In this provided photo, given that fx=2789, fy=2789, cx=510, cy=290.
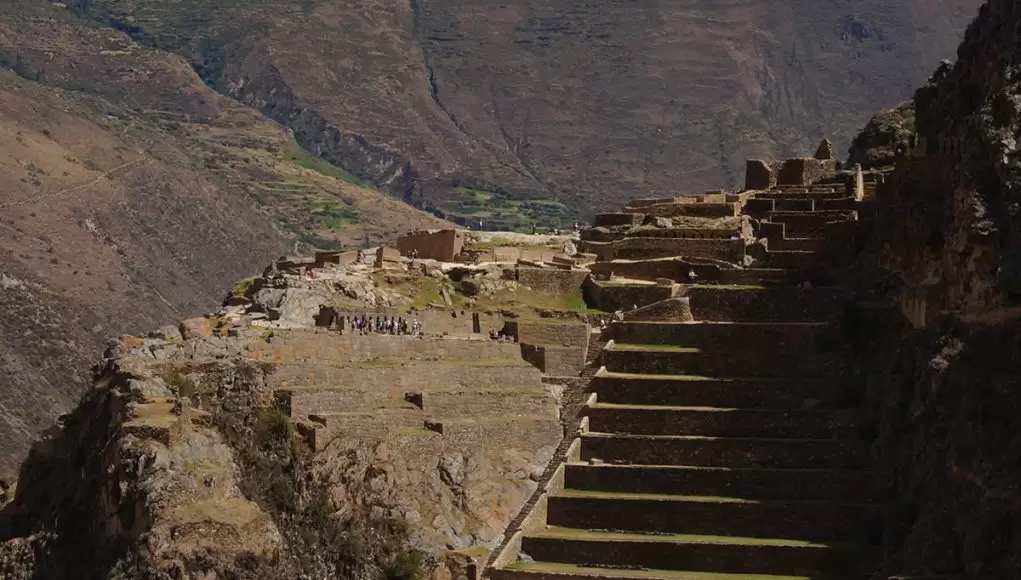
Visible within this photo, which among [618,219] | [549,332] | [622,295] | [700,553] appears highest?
[618,219]

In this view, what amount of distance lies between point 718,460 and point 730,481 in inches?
48.2

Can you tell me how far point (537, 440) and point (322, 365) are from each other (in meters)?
6.51

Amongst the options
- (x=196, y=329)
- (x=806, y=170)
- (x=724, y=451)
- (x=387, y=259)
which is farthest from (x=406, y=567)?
(x=806, y=170)

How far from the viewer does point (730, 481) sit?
66.9m

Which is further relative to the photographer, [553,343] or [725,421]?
[553,343]

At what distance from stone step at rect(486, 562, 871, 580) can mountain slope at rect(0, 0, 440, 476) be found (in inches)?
1391

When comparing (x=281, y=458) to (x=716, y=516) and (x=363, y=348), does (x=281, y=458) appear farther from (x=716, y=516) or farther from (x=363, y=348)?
(x=716, y=516)

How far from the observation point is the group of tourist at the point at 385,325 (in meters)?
79.9

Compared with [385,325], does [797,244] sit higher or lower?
higher

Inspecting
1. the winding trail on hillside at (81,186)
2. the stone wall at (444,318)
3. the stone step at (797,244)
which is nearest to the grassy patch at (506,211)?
the winding trail on hillside at (81,186)

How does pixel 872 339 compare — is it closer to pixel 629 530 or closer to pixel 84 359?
pixel 629 530

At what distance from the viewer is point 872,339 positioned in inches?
2800

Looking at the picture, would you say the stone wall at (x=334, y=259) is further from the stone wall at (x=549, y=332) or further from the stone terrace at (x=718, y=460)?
the stone terrace at (x=718, y=460)

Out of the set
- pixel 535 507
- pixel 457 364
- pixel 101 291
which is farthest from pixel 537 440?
pixel 101 291
